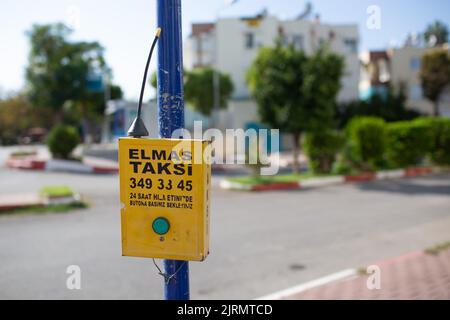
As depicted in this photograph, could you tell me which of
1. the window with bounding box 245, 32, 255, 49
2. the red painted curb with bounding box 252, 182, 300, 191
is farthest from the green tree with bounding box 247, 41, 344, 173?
the window with bounding box 245, 32, 255, 49

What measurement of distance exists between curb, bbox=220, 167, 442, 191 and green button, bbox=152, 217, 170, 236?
11381 millimetres

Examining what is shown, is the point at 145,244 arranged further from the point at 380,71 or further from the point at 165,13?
the point at 380,71

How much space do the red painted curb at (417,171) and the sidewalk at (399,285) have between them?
12093 millimetres

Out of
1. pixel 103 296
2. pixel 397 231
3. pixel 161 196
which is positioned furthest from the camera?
pixel 397 231

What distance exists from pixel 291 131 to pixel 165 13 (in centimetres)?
1442

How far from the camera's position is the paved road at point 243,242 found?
17.8 feet

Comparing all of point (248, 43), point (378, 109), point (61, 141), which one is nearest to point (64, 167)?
point (61, 141)

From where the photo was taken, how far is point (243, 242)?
748cm

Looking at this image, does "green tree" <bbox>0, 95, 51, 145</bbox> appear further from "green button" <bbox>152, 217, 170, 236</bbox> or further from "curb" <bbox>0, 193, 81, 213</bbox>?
"green button" <bbox>152, 217, 170, 236</bbox>

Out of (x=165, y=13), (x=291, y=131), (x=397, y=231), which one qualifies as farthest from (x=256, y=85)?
(x=165, y=13)

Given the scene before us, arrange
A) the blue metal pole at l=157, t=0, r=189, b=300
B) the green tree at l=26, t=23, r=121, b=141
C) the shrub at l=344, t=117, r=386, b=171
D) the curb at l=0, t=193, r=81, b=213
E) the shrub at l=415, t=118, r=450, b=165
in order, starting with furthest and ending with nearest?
the green tree at l=26, t=23, r=121, b=141
the shrub at l=415, t=118, r=450, b=165
the shrub at l=344, t=117, r=386, b=171
the curb at l=0, t=193, r=81, b=213
the blue metal pole at l=157, t=0, r=189, b=300

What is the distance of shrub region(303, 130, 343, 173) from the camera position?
16391 millimetres

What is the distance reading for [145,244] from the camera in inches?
90.8

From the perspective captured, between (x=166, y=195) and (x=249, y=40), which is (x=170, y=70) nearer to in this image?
(x=166, y=195)
